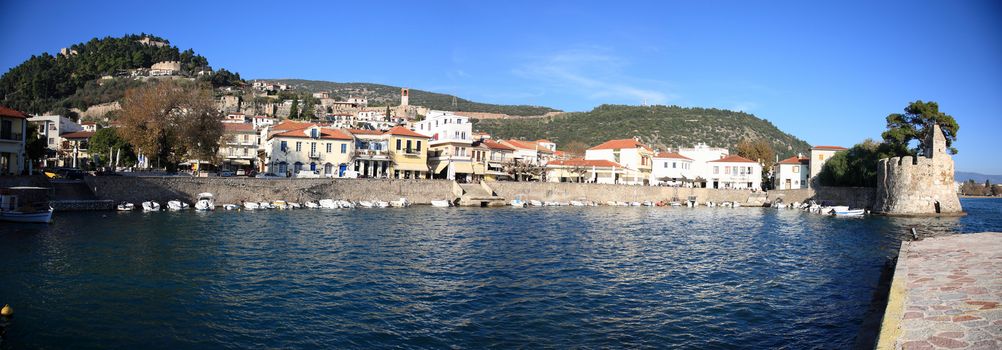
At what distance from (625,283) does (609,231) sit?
15.0 m

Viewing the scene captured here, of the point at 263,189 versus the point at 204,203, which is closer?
the point at 204,203

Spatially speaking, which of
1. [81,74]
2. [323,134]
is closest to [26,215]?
[323,134]

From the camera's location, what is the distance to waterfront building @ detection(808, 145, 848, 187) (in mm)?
63250

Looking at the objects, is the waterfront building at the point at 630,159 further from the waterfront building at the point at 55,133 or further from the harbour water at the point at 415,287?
the waterfront building at the point at 55,133

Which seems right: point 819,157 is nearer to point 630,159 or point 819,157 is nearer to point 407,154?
point 630,159

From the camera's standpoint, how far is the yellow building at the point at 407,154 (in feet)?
177

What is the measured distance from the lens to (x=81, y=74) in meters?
111

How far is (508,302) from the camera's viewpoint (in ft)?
47.7

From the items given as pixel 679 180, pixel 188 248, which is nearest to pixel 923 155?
pixel 679 180

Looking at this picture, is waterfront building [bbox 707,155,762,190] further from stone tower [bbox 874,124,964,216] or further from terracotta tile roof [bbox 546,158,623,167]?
stone tower [bbox 874,124,964,216]

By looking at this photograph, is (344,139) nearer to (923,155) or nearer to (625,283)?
(625,283)

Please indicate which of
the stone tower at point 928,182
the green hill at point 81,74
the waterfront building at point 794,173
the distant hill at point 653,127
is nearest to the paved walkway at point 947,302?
the stone tower at point 928,182

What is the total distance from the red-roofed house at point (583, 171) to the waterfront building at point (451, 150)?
38.2ft

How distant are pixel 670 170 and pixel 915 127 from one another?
2636cm
